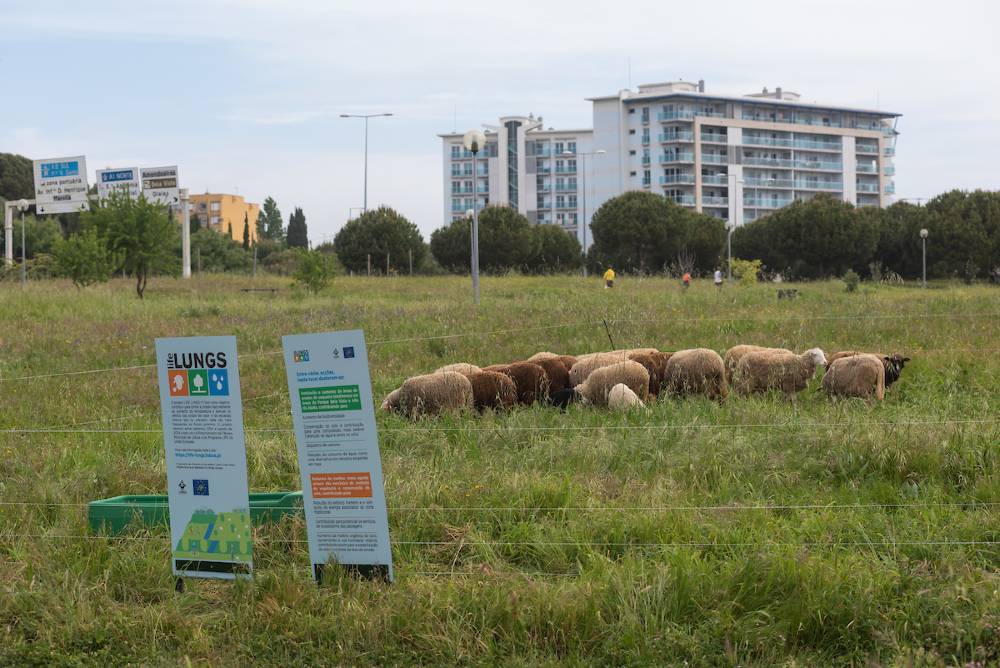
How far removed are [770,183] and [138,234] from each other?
99379 millimetres

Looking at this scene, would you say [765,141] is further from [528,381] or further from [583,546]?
[583,546]

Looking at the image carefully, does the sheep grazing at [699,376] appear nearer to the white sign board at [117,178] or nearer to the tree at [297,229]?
the white sign board at [117,178]

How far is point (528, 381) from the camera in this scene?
34.3 ft

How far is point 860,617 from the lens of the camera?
502 centimetres

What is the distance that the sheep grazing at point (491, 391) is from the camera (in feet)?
32.9

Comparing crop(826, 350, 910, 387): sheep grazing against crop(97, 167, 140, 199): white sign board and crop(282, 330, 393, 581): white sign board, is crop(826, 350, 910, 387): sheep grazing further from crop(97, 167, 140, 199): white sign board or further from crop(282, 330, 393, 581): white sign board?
crop(97, 167, 140, 199): white sign board

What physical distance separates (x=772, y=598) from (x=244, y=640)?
107 inches

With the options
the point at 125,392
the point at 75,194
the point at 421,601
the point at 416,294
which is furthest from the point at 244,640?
the point at 75,194

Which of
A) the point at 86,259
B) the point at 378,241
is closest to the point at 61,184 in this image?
the point at 378,241

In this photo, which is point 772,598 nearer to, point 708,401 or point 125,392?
point 708,401

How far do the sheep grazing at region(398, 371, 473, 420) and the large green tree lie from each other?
65.0m

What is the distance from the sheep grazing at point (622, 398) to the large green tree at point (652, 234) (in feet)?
213

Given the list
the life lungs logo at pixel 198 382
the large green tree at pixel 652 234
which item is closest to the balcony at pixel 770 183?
the large green tree at pixel 652 234

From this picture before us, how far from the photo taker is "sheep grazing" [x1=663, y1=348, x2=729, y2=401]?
10297mm
